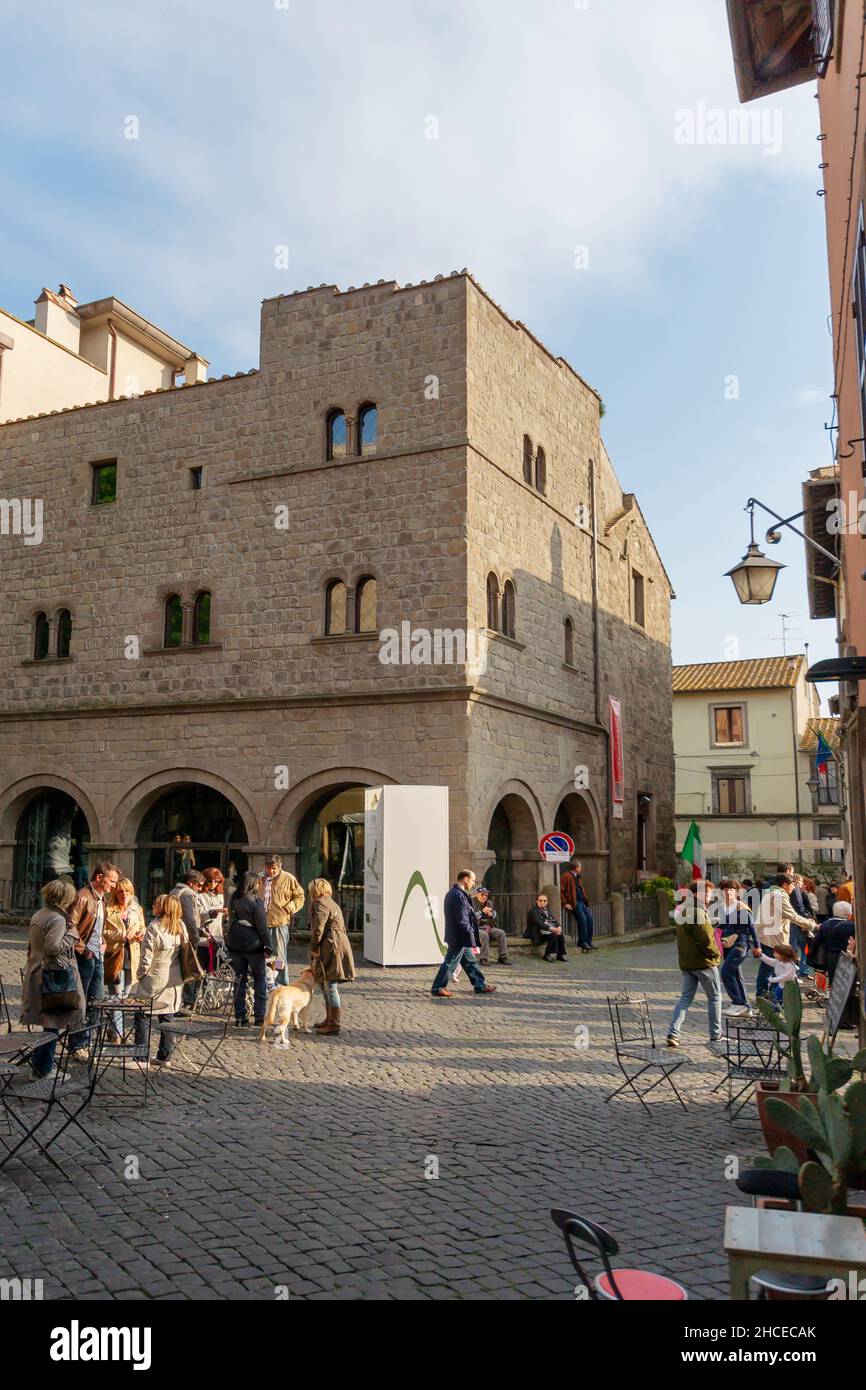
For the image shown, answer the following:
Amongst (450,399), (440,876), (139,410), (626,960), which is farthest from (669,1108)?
(139,410)

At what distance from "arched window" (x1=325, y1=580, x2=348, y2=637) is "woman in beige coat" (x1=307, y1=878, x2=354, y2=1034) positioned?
29.5 feet

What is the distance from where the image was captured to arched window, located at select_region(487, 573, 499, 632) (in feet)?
63.2

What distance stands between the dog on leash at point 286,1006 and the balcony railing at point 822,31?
35.2 ft

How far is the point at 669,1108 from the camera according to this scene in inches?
323

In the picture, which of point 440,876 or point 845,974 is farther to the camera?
point 440,876

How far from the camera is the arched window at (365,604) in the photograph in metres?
19.0

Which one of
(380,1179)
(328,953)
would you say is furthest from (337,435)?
(380,1179)

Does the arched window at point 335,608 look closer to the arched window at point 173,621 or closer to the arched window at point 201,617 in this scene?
the arched window at point 201,617

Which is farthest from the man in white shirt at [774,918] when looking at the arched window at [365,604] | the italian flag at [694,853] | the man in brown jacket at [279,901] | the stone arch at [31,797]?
the stone arch at [31,797]

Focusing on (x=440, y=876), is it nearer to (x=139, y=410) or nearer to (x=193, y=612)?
(x=193, y=612)

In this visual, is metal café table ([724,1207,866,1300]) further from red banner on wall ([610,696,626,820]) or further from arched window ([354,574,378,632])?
red banner on wall ([610,696,626,820])

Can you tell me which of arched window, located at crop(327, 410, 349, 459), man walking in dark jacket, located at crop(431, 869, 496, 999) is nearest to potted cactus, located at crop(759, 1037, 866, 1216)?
man walking in dark jacket, located at crop(431, 869, 496, 999)

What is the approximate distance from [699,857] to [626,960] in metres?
2.32

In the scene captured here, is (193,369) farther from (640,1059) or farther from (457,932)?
(640,1059)
